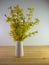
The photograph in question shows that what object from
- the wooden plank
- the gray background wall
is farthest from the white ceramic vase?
the gray background wall

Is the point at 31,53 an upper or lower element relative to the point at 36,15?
lower

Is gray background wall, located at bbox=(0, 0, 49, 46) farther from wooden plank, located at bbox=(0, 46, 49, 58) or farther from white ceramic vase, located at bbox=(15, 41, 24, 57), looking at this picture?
white ceramic vase, located at bbox=(15, 41, 24, 57)

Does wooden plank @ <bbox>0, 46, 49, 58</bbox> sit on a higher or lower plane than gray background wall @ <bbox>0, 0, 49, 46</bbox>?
lower

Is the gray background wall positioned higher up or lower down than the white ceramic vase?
higher up

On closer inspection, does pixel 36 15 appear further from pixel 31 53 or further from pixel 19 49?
pixel 19 49

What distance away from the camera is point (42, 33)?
2.58 m

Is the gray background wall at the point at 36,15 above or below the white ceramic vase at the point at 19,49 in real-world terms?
above

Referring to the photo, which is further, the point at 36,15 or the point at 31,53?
the point at 36,15

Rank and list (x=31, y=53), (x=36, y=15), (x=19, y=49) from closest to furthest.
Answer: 1. (x=19, y=49)
2. (x=31, y=53)
3. (x=36, y=15)

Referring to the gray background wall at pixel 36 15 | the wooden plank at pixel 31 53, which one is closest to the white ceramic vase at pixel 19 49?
the wooden plank at pixel 31 53

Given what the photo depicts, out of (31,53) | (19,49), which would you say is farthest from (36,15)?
(19,49)

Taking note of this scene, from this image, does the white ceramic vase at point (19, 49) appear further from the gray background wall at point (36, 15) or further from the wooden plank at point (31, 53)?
the gray background wall at point (36, 15)

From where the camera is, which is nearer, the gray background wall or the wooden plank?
the wooden plank

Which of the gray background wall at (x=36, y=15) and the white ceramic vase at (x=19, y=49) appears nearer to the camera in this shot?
the white ceramic vase at (x=19, y=49)
